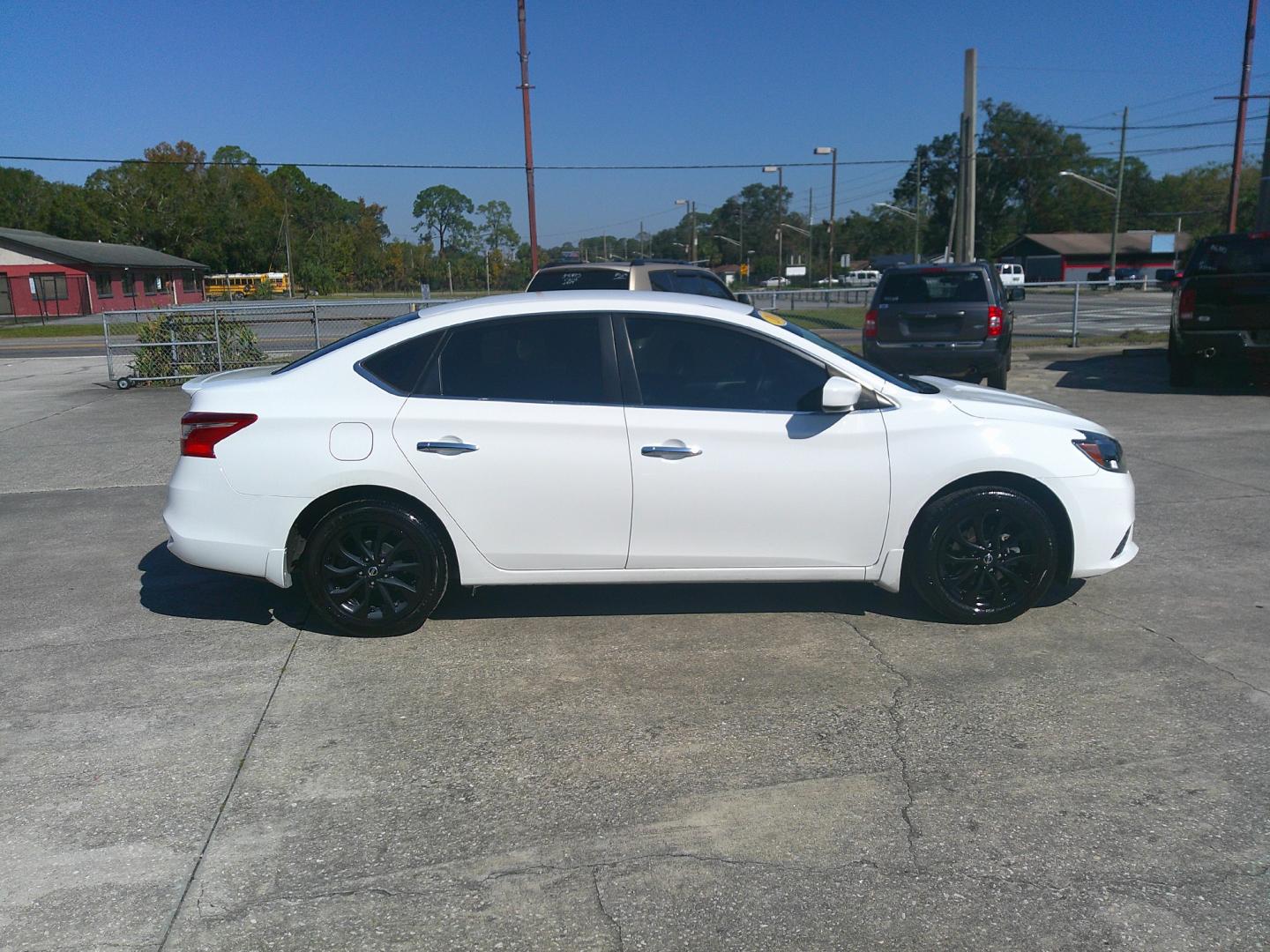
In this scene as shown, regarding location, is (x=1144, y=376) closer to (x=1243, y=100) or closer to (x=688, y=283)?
(x=688, y=283)

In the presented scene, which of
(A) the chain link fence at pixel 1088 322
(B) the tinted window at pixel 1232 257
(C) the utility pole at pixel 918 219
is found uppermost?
(C) the utility pole at pixel 918 219

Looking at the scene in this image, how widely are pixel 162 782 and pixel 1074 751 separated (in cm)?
339

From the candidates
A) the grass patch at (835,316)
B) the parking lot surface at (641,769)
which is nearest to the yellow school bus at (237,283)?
the grass patch at (835,316)

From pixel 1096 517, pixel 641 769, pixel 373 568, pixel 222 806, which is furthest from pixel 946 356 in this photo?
pixel 222 806

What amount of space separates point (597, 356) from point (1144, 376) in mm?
13282

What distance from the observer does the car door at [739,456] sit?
200 inches

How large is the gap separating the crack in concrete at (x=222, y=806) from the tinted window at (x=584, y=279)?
7522mm

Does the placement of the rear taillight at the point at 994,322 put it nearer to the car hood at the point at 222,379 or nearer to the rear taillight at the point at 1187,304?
the rear taillight at the point at 1187,304

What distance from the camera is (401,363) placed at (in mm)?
5227

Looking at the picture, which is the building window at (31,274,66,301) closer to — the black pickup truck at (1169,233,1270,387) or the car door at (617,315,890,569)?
the black pickup truck at (1169,233,1270,387)

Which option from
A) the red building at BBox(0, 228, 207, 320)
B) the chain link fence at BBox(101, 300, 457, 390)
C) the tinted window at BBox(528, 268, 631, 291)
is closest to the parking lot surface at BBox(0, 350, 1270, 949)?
the tinted window at BBox(528, 268, 631, 291)

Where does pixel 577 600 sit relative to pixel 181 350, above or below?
below

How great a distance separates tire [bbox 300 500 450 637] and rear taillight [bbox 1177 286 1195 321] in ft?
36.8

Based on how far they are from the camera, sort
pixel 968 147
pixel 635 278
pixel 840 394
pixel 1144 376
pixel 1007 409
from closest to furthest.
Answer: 1. pixel 840 394
2. pixel 1007 409
3. pixel 635 278
4. pixel 1144 376
5. pixel 968 147
